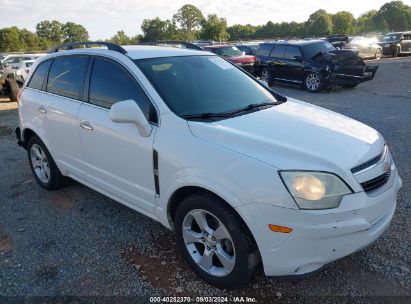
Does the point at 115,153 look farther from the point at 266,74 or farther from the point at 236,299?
the point at 266,74

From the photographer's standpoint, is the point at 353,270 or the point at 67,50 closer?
the point at 353,270

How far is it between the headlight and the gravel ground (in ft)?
2.59

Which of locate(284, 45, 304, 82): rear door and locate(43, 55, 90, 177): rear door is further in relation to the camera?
locate(284, 45, 304, 82): rear door

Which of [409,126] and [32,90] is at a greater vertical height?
[32,90]

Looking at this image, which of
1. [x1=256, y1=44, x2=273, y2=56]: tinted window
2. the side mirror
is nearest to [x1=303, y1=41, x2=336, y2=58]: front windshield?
[x1=256, y1=44, x2=273, y2=56]: tinted window

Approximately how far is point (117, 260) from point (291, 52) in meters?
11.7

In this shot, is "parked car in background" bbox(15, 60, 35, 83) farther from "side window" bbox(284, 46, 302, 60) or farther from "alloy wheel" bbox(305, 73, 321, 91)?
"alloy wheel" bbox(305, 73, 321, 91)

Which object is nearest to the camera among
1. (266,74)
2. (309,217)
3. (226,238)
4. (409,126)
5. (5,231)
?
(309,217)

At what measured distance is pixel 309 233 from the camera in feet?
7.73

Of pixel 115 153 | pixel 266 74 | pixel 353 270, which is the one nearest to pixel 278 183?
pixel 353 270

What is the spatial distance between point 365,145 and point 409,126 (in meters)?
5.39

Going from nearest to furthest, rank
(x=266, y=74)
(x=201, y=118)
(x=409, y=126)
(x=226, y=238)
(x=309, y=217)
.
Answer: (x=309, y=217) < (x=226, y=238) < (x=201, y=118) < (x=409, y=126) < (x=266, y=74)

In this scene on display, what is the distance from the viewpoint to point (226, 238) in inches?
108

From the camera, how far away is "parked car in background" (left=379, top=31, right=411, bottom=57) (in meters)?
23.3
